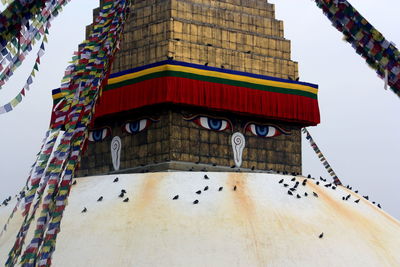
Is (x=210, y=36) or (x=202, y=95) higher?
(x=210, y=36)

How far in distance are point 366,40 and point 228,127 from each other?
9.70 metres

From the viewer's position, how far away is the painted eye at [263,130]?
17573 millimetres

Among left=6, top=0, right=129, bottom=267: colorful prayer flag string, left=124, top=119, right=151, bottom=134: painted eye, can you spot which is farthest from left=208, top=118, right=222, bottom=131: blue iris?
left=6, top=0, right=129, bottom=267: colorful prayer flag string

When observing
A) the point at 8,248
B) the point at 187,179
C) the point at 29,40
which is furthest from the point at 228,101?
the point at 29,40

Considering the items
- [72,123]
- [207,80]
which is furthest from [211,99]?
[72,123]

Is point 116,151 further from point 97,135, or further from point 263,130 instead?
point 263,130

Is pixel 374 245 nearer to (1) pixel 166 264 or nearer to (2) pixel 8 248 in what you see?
(1) pixel 166 264

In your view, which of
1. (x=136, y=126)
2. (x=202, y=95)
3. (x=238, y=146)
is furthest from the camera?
(x=136, y=126)

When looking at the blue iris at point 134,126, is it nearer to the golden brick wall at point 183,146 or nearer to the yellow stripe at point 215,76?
the golden brick wall at point 183,146

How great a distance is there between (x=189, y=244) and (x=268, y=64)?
5654 millimetres

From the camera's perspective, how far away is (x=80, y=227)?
46.4 ft

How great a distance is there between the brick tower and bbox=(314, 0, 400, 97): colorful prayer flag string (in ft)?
28.7

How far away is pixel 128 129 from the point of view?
17.5 metres

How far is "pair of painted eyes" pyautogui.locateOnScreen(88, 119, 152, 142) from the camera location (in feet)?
56.4
